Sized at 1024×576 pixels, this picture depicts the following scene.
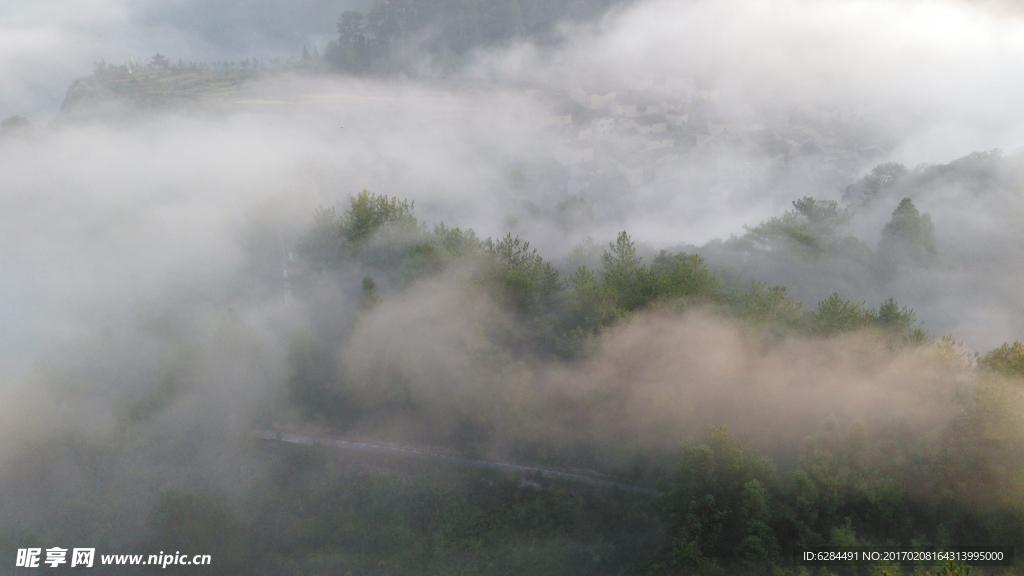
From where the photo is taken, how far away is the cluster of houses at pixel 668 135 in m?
39.2

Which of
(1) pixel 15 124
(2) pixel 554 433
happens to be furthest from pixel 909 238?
(1) pixel 15 124

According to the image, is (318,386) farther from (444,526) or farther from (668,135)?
(668,135)

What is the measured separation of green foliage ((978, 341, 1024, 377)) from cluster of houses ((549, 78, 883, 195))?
26.8 m

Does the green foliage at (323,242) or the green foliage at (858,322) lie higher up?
the green foliage at (323,242)

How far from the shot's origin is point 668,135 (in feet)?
139

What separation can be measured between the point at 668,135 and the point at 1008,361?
31896 millimetres

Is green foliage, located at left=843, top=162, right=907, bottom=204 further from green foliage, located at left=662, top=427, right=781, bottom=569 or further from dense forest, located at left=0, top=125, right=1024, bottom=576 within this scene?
green foliage, located at left=662, top=427, right=781, bottom=569

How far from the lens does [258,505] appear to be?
59.4ft

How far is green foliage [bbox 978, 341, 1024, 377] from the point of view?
42.4 feet

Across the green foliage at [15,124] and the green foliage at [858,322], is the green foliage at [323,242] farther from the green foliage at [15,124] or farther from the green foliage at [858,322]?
the green foliage at [15,124]

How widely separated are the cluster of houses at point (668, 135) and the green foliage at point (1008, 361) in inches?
1056

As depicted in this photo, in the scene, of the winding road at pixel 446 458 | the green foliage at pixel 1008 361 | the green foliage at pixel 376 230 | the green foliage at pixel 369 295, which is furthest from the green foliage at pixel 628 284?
the green foliage at pixel 376 230

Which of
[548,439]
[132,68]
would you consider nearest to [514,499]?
[548,439]

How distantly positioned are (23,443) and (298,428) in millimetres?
9798
